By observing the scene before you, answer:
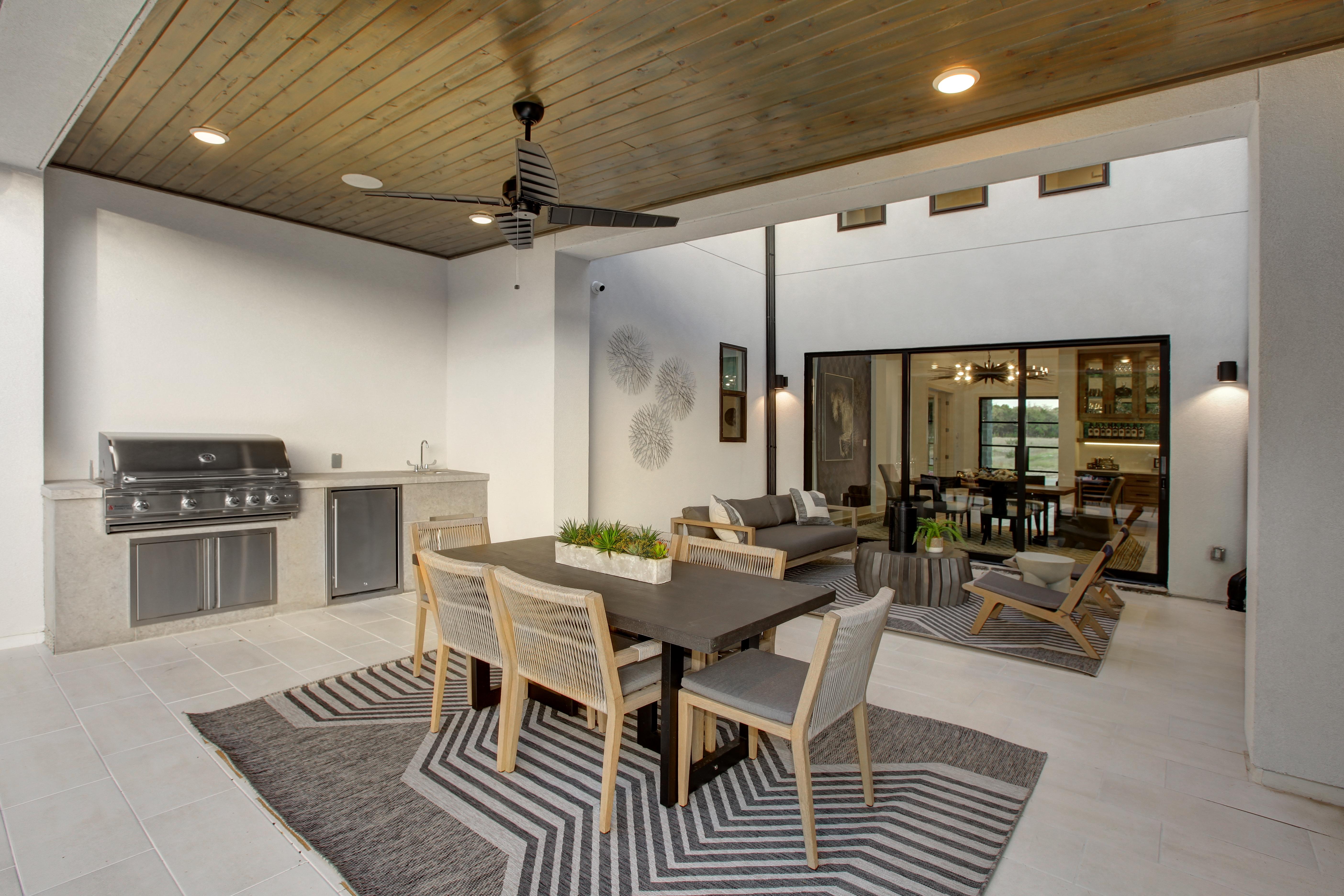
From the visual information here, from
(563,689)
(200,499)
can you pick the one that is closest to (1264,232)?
(563,689)

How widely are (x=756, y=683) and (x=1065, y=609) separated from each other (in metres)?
2.79

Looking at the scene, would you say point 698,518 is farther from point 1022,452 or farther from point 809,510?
point 1022,452

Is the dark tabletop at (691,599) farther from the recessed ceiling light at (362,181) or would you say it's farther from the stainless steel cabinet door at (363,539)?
the recessed ceiling light at (362,181)

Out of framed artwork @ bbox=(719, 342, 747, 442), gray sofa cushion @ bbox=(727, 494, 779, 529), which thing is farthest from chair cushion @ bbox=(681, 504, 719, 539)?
framed artwork @ bbox=(719, 342, 747, 442)

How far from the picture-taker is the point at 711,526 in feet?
17.1

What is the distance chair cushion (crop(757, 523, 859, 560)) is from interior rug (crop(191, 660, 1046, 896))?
2.99m

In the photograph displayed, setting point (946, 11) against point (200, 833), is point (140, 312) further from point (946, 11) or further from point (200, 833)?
point (946, 11)

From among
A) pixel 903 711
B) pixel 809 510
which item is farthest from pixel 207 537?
pixel 809 510

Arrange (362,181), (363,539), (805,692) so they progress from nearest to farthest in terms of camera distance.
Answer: (805,692), (362,181), (363,539)

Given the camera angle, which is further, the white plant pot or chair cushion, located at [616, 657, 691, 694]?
the white plant pot

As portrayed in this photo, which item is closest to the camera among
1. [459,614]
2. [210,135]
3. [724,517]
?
[459,614]

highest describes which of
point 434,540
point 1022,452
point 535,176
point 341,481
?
point 535,176

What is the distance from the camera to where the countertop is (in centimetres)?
383

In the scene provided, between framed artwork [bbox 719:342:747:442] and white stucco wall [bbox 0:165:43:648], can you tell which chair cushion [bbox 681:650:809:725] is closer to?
white stucco wall [bbox 0:165:43:648]
